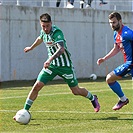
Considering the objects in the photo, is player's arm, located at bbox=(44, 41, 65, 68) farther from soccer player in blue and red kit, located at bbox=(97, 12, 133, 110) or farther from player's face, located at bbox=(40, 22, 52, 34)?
soccer player in blue and red kit, located at bbox=(97, 12, 133, 110)

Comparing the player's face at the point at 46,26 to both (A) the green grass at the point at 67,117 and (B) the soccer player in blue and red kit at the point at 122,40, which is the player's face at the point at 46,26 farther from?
(A) the green grass at the point at 67,117

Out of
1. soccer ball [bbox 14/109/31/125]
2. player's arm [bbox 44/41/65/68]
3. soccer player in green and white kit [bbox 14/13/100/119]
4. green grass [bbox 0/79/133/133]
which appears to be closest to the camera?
green grass [bbox 0/79/133/133]

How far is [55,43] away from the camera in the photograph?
11828 mm

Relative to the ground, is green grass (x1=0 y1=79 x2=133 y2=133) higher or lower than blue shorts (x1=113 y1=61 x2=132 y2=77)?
lower

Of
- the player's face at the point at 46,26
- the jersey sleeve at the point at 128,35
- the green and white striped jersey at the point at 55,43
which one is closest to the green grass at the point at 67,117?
the green and white striped jersey at the point at 55,43

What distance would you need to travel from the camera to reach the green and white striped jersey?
11.8 meters

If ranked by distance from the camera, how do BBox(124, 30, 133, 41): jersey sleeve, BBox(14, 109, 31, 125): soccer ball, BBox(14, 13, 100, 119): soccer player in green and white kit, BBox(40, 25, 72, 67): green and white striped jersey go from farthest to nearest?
1. BBox(124, 30, 133, 41): jersey sleeve
2. BBox(40, 25, 72, 67): green and white striped jersey
3. BBox(14, 13, 100, 119): soccer player in green and white kit
4. BBox(14, 109, 31, 125): soccer ball

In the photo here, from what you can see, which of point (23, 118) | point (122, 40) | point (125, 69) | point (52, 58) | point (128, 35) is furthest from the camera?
point (125, 69)

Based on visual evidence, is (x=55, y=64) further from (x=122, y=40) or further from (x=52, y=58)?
(x=122, y=40)

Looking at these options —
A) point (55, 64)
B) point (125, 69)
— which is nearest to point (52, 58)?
point (55, 64)

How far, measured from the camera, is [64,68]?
12.1 m

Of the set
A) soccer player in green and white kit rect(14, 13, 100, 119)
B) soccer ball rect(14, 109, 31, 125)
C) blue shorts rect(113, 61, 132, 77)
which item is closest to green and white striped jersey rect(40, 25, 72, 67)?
soccer player in green and white kit rect(14, 13, 100, 119)

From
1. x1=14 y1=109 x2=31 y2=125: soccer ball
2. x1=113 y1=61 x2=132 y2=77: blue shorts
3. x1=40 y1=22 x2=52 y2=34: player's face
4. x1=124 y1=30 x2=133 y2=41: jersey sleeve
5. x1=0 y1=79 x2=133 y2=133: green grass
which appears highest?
x1=40 y1=22 x2=52 y2=34: player's face

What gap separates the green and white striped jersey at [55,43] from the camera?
1183 cm
